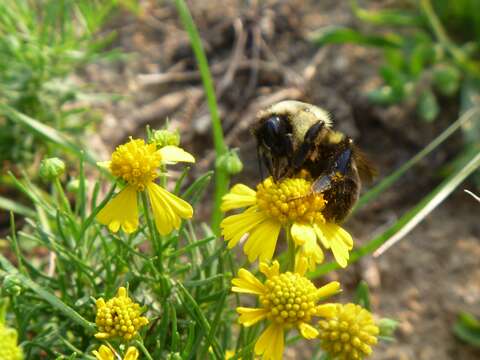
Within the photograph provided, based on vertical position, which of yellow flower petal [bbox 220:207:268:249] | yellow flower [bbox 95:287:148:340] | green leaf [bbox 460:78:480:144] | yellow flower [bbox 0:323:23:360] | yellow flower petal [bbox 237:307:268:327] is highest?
yellow flower [bbox 0:323:23:360]

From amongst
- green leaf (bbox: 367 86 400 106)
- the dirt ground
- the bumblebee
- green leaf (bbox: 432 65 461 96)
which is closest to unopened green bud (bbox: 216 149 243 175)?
the bumblebee

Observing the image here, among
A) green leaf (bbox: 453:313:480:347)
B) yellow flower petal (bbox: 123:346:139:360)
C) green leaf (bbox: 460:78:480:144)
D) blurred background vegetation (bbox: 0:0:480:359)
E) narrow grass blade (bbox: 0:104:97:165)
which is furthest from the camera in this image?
green leaf (bbox: 460:78:480:144)

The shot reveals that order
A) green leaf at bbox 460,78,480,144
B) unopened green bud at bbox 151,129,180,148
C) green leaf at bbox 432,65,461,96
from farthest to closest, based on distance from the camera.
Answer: green leaf at bbox 432,65,461,96 < green leaf at bbox 460,78,480,144 < unopened green bud at bbox 151,129,180,148

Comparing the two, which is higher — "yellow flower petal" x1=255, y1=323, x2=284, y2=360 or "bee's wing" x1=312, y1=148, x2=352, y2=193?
"bee's wing" x1=312, y1=148, x2=352, y2=193

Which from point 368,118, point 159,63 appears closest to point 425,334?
point 368,118

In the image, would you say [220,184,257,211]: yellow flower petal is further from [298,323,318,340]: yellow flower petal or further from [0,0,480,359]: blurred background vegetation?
[0,0,480,359]: blurred background vegetation

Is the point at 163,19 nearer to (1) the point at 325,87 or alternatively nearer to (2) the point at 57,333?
(1) the point at 325,87

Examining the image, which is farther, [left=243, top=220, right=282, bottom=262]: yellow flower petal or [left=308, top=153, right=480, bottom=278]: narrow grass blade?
[left=308, top=153, right=480, bottom=278]: narrow grass blade
